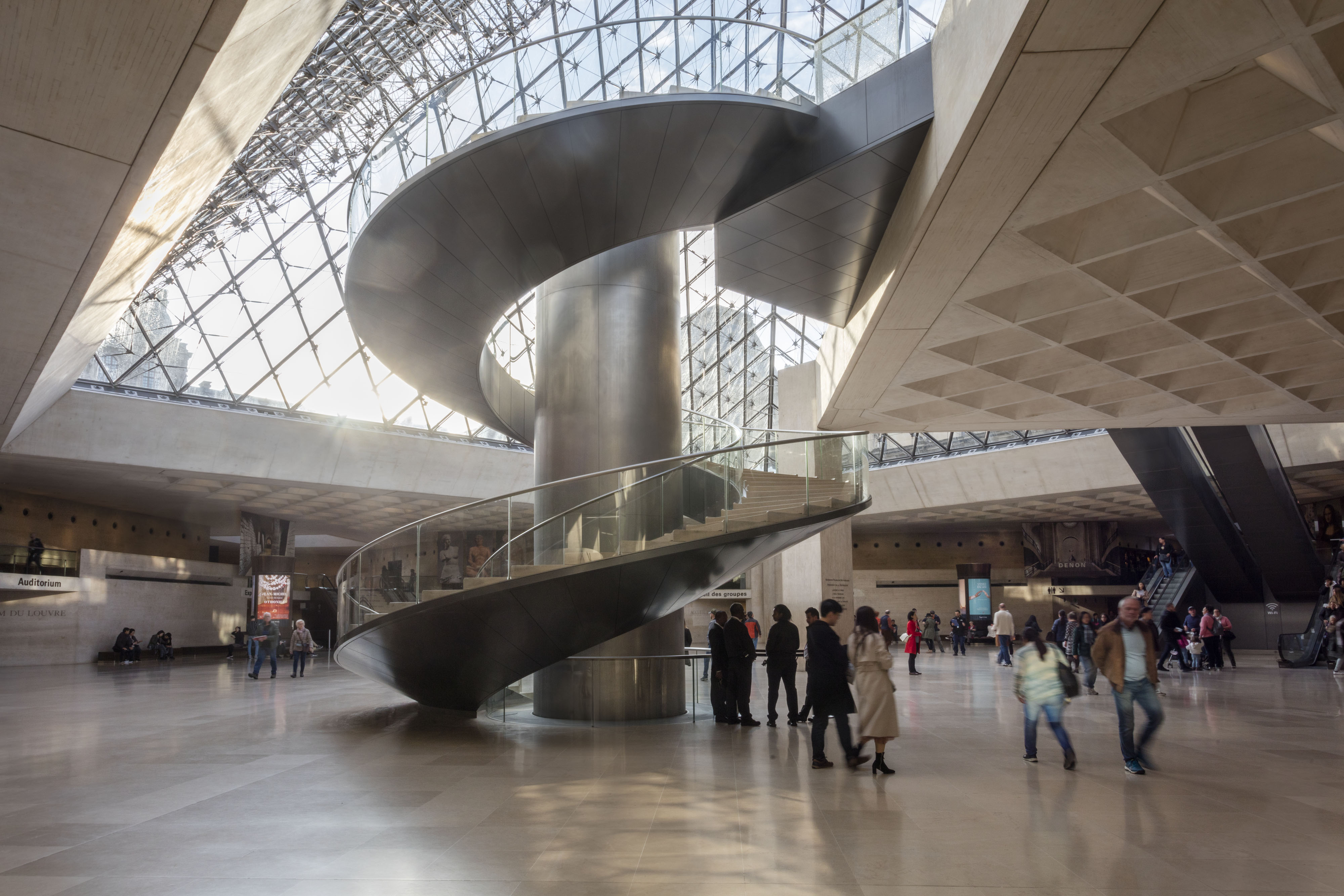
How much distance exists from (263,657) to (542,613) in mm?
14112

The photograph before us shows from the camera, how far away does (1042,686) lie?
7.88 metres

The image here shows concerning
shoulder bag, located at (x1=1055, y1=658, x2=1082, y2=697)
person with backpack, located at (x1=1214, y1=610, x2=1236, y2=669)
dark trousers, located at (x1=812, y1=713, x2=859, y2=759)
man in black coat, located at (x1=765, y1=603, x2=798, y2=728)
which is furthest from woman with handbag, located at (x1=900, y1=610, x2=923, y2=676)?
dark trousers, located at (x1=812, y1=713, x2=859, y2=759)

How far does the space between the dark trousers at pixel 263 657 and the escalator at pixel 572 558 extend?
945 cm

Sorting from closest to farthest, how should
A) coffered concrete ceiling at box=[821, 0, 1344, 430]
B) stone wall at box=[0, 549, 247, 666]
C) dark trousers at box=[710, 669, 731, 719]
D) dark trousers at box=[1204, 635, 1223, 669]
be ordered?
coffered concrete ceiling at box=[821, 0, 1344, 430] < dark trousers at box=[710, 669, 731, 719] < dark trousers at box=[1204, 635, 1223, 669] < stone wall at box=[0, 549, 247, 666]

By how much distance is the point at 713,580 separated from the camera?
39.9ft

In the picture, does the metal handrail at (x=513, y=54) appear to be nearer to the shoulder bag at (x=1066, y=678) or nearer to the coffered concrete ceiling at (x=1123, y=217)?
the coffered concrete ceiling at (x=1123, y=217)

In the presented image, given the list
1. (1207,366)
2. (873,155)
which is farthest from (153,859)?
(1207,366)

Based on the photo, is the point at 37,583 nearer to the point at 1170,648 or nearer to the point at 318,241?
the point at 318,241

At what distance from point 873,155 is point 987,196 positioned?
6.20 ft

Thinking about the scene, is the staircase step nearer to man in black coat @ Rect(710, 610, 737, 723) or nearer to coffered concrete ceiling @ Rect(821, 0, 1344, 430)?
man in black coat @ Rect(710, 610, 737, 723)

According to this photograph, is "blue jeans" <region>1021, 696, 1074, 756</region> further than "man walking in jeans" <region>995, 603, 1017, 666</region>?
No

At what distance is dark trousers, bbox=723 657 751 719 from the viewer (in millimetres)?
11234

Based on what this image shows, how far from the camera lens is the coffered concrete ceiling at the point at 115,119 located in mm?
6031

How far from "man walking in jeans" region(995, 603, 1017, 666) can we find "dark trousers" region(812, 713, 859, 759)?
14167 millimetres
